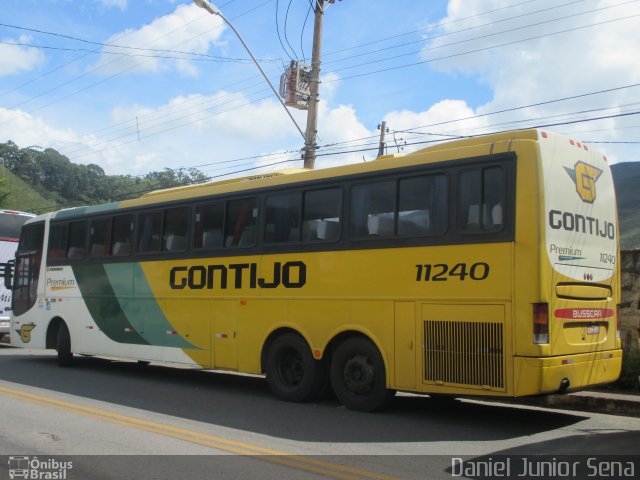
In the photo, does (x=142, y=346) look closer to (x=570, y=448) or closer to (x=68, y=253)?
(x=68, y=253)

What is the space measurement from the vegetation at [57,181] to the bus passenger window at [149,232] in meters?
33.8

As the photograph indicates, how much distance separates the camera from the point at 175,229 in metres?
12.0

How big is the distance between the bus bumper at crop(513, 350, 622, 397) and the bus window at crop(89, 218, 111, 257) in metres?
8.96

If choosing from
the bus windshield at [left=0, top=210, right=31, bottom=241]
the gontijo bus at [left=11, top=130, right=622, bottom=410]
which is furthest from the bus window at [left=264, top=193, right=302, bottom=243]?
the bus windshield at [left=0, top=210, right=31, bottom=241]

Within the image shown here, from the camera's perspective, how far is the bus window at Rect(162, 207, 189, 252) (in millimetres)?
11812

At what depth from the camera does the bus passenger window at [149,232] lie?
12336 mm

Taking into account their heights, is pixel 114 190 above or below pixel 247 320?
above

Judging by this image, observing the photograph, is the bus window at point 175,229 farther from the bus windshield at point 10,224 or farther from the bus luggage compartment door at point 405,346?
the bus windshield at point 10,224

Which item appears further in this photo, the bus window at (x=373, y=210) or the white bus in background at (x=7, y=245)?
the white bus in background at (x=7, y=245)

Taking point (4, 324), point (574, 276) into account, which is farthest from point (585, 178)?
point (4, 324)

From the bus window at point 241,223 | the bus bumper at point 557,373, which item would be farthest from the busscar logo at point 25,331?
the bus bumper at point 557,373

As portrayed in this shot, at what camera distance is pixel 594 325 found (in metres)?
8.16

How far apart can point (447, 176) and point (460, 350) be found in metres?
2.14

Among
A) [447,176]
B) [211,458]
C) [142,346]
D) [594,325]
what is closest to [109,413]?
[211,458]
